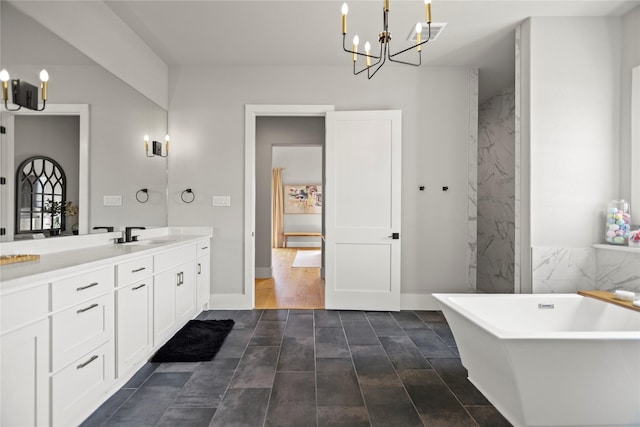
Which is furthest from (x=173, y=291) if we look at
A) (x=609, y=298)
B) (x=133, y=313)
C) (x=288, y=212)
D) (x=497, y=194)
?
(x=288, y=212)

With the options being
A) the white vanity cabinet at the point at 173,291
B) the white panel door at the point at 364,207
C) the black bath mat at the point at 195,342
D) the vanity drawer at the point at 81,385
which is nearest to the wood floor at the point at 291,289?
the white panel door at the point at 364,207

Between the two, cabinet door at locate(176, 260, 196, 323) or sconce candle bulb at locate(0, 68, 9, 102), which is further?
cabinet door at locate(176, 260, 196, 323)

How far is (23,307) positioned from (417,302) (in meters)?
3.31

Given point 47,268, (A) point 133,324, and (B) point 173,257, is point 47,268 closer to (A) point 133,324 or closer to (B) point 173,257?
(A) point 133,324

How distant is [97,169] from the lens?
2.43 metres

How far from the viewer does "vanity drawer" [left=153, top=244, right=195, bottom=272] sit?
2.37 m

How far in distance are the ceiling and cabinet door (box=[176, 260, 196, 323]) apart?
214cm

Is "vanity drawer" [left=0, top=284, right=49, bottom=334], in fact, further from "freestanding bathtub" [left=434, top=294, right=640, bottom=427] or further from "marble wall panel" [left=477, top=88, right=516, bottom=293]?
"marble wall panel" [left=477, top=88, right=516, bottom=293]

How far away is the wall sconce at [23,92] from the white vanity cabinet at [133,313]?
106 centimetres

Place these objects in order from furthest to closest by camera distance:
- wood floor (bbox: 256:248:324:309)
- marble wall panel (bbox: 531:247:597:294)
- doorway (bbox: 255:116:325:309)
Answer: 1. doorway (bbox: 255:116:325:309)
2. wood floor (bbox: 256:248:324:309)
3. marble wall panel (bbox: 531:247:597:294)

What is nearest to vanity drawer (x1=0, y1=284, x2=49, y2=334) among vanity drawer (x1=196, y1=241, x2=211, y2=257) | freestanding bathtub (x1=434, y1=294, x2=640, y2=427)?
vanity drawer (x1=196, y1=241, x2=211, y2=257)

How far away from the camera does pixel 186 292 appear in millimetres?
2898

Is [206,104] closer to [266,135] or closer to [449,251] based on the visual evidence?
[266,135]

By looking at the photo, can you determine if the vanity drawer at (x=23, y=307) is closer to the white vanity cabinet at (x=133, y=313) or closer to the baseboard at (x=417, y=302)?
the white vanity cabinet at (x=133, y=313)
